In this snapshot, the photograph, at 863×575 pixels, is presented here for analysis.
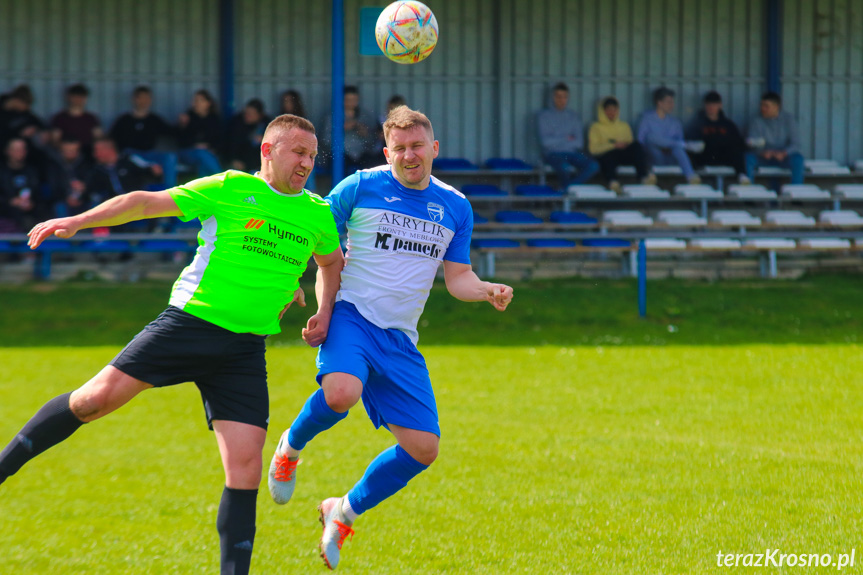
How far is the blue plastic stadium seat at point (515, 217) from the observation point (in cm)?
1407

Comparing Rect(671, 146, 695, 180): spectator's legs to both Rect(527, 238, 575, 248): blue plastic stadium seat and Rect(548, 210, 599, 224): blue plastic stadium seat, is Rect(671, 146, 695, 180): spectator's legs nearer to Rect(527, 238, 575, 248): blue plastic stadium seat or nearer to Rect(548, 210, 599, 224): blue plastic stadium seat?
Rect(548, 210, 599, 224): blue plastic stadium seat

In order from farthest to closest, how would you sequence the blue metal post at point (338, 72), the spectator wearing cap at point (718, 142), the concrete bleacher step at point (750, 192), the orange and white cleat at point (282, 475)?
the spectator wearing cap at point (718, 142), the concrete bleacher step at point (750, 192), the blue metal post at point (338, 72), the orange and white cleat at point (282, 475)

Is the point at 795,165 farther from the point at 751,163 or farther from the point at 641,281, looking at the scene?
the point at 641,281

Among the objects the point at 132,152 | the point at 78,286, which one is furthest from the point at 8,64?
the point at 78,286

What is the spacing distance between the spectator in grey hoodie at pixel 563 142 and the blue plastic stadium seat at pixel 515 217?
3.52 feet

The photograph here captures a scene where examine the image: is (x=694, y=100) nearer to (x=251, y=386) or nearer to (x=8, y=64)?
(x=8, y=64)

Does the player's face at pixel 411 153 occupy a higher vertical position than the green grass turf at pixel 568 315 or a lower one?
higher

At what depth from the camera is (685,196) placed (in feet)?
48.6

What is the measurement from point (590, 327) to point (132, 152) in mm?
7152

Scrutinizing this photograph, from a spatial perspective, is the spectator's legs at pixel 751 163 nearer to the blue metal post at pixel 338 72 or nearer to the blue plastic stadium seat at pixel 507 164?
the blue plastic stadium seat at pixel 507 164

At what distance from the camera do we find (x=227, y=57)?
15758 mm

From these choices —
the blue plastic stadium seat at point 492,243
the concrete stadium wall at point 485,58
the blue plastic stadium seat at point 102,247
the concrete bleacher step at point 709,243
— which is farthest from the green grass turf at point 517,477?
the concrete stadium wall at point 485,58

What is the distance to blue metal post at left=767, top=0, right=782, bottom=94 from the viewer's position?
16672 mm

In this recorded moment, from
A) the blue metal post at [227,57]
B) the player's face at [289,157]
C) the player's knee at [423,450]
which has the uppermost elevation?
the blue metal post at [227,57]
